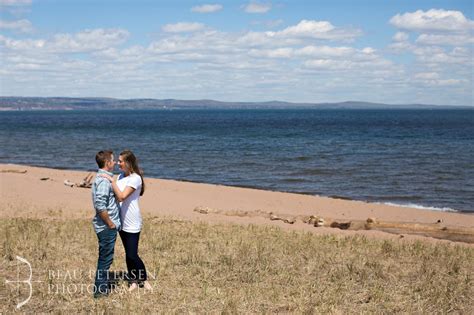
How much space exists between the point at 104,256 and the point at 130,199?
0.75m

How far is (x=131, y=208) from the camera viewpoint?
7.37 meters

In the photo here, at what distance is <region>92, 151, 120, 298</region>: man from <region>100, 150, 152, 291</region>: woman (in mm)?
118

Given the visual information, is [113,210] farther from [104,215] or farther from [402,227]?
[402,227]

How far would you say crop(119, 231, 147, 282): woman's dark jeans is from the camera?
745 centimetres

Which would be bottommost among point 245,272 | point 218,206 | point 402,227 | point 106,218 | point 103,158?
point 218,206

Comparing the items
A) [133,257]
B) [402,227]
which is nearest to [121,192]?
[133,257]

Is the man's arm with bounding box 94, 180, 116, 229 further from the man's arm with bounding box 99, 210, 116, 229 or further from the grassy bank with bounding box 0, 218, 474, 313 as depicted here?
the grassy bank with bounding box 0, 218, 474, 313

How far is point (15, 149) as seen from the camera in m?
46.0

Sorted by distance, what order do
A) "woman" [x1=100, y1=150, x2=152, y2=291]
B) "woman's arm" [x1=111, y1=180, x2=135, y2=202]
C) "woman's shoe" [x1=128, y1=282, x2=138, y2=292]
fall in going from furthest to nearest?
"woman's shoe" [x1=128, y1=282, x2=138, y2=292]
"woman" [x1=100, y1=150, x2=152, y2=291]
"woman's arm" [x1=111, y1=180, x2=135, y2=202]

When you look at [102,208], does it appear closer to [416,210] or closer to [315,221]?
[315,221]

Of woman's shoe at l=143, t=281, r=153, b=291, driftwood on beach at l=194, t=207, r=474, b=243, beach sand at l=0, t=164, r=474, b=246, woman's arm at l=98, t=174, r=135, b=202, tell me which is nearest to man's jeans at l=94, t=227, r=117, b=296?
woman's arm at l=98, t=174, r=135, b=202

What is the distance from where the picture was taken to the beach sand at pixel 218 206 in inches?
592

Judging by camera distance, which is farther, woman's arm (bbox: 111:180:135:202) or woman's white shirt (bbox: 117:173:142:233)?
woman's white shirt (bbox: 117:173:142:233)

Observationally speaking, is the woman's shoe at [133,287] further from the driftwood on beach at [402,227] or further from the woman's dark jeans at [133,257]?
Result: the driftwood on beach at [402,227]
